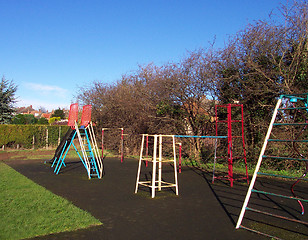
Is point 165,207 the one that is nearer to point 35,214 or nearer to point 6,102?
point 35,214

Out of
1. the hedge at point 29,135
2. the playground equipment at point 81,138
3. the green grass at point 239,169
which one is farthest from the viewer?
the hedge at point 29,135

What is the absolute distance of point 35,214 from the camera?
16.6ft

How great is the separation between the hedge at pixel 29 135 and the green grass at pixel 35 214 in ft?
40.5

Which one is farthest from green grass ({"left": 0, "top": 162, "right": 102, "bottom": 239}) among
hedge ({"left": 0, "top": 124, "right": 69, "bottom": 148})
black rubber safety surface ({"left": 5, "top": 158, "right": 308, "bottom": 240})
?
hedge ({"left": 0, "top": 124, "right": 69, "bottom": 148})

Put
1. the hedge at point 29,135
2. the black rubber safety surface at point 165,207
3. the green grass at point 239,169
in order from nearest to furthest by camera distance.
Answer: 1. the black rubber safety surface at point 165,207
2. the green grass at point 239,169
3. the hedge at point 29,135

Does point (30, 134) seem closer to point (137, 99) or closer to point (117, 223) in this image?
point (137, 99)

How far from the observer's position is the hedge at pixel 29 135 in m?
18.2

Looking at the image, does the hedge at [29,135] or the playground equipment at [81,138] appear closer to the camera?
the playground equipment at [81,138]

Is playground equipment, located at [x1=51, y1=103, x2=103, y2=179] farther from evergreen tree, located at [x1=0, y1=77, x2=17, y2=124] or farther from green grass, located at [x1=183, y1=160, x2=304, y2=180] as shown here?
evergreen tree, located at [x1=0, y1=77, x2=17, y2=124]

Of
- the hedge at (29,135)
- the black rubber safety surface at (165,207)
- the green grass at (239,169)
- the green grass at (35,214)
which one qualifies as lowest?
the black rubber safety surface at (165,207)

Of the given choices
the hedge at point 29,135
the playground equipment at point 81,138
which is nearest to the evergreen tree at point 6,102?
the hedge at point 29,135

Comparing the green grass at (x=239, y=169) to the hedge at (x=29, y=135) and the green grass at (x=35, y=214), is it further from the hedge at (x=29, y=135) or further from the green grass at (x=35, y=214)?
the hedge at (x=29, y=135)

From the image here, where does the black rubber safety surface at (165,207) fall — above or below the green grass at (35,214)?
below

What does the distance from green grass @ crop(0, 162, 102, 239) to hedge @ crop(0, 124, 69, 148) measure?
12.3 meters
